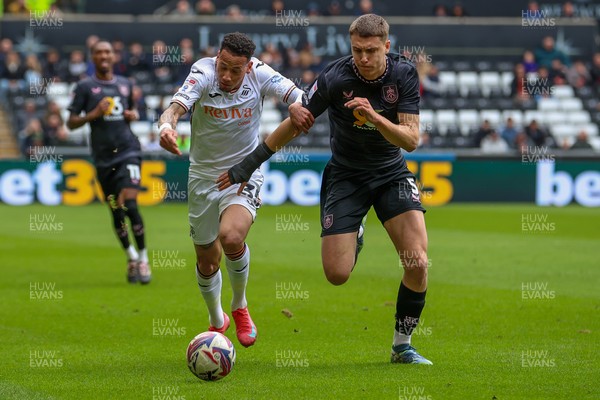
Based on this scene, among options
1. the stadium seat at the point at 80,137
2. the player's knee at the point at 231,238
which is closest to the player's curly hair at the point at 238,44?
the player's knee at the point at 231,238

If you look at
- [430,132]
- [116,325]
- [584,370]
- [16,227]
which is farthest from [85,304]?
[430,132]

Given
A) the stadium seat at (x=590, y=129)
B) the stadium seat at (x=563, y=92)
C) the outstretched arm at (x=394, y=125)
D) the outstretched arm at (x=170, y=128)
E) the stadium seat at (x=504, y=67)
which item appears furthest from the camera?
the stadium seat at (x=504, y=67)

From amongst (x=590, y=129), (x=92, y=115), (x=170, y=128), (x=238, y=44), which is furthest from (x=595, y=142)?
(x=170, y=128)

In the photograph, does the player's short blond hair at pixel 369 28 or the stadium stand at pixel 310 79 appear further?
the stadium stand at pixel 310 79

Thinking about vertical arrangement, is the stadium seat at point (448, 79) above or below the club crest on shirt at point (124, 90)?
above

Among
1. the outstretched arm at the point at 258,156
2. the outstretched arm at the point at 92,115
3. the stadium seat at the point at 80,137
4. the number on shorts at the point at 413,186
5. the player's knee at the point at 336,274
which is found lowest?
the player's knee at the point at 336,274

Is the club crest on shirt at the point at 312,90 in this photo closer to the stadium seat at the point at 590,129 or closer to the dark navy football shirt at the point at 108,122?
the dark navy football shirt at the point at 108,122

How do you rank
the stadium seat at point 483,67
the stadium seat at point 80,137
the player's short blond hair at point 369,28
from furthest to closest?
the stadium seat at point 483,67 < the stadium seat at point 80,137 < the player's short blond hair at point 369,28

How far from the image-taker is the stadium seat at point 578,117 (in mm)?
33062

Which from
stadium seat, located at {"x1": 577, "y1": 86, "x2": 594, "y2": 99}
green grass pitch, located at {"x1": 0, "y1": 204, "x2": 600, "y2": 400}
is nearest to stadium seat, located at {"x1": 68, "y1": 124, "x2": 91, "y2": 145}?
green grass pitch, located at {"x1": 0, "y1": 204, "x2": 600, "y2": 400}

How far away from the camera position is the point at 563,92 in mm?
33844

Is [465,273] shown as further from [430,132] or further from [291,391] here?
[430,132]

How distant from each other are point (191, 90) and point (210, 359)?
2.33 metres

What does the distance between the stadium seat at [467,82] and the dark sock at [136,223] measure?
20880mm
